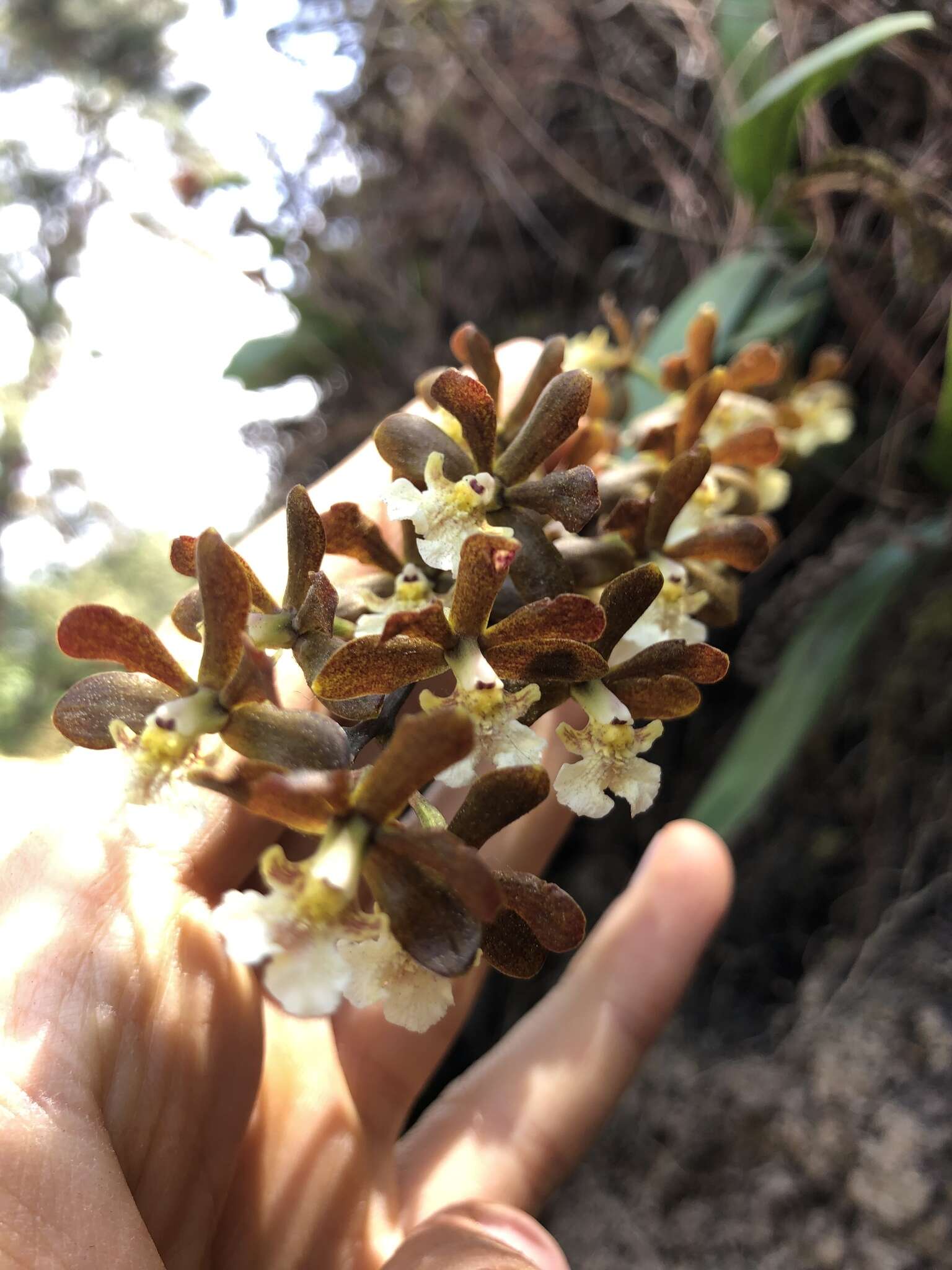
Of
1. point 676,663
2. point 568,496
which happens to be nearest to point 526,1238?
point 676,663

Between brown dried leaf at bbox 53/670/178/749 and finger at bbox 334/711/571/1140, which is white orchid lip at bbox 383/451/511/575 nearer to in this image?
brown dried leaf at bbox 53/670/178/749

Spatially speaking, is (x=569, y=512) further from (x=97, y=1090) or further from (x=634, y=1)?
(x=634, y=1)

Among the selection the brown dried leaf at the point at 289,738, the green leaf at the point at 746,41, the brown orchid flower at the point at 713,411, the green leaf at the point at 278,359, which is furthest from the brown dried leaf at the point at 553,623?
the green leaf at the point at 278,359

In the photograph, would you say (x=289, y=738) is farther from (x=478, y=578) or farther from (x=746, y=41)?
(x=746, y=41)

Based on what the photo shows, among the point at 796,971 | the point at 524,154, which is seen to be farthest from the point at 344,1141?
the point at 524,154

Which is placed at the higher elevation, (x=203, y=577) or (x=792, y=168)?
(x=203, y=577)

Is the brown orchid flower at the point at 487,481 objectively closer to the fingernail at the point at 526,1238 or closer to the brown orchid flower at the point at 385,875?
the brown orchid flower at the point at 385,875
